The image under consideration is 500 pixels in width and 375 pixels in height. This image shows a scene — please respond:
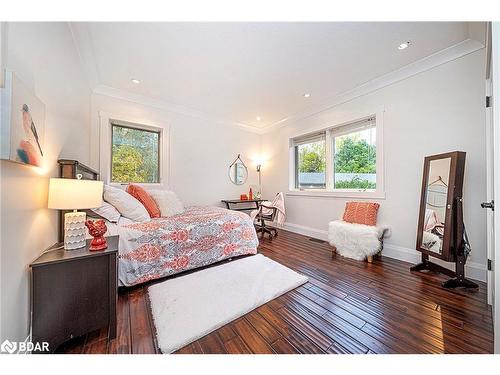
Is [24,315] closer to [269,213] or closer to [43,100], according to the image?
[43,100]

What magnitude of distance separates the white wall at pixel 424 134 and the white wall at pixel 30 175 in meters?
3.65

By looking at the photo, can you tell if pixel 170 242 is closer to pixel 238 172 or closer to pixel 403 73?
pixel 238 172

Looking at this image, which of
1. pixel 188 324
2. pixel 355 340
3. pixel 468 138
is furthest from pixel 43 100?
pixel 468 138

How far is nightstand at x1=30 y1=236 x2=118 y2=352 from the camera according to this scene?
3.64 ft

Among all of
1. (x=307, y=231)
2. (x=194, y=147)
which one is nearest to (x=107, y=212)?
(x=194, y=147)

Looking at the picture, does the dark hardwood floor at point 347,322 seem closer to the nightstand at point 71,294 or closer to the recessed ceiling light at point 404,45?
the nightstand at point 71,294

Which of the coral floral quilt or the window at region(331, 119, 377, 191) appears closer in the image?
the coral floral quilt

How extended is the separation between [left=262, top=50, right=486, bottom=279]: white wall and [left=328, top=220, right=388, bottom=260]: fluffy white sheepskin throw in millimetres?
375

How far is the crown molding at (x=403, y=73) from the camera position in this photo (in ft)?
6.84

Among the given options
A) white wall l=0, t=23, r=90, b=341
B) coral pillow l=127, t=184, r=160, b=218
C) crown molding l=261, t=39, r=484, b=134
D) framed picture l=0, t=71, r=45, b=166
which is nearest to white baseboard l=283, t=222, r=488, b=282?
crown molding l=261, t=39, r=484, b=134

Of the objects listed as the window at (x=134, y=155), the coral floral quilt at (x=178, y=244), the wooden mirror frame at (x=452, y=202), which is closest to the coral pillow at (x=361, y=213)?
the wooden mirror frame at (x=452, y=202)

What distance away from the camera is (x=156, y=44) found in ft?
6.82

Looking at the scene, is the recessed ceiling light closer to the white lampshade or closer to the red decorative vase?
the white lampshade
